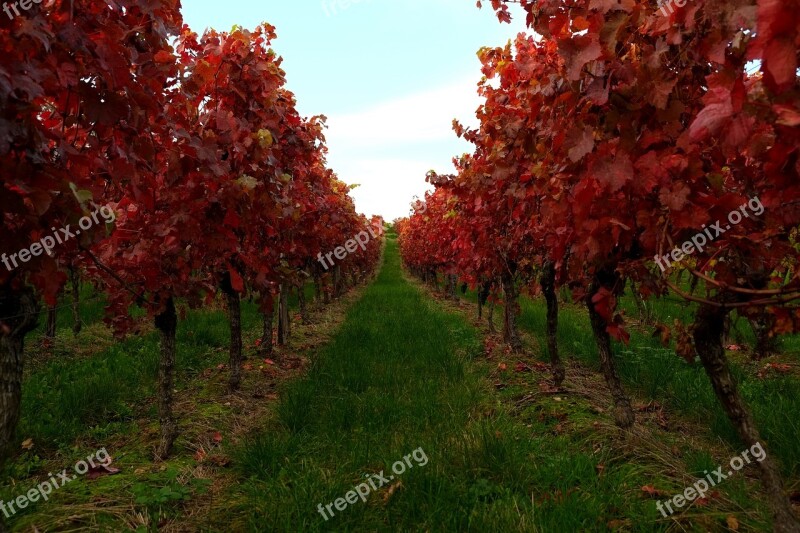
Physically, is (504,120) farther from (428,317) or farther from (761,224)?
(428,317)

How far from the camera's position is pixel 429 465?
295 cm

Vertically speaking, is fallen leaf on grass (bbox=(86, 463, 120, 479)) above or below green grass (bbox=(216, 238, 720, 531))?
above

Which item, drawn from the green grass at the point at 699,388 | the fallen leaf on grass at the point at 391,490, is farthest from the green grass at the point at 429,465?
the green grass at the point at 699,388

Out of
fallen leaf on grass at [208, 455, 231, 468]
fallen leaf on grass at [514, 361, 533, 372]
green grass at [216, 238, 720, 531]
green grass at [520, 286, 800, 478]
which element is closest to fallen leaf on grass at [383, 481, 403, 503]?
green grass at [216, 238, 720, 531]

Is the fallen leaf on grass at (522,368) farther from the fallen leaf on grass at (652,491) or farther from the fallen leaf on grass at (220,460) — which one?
the fallen leaf on grass at (220,460)

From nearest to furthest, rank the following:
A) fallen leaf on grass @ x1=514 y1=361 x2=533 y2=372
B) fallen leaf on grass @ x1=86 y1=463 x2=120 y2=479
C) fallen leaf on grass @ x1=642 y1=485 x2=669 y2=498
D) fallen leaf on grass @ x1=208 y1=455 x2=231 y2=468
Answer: fallen leaf on grass @ x1=642 y1=485 x2=669 y2=498, fallen leaf on grass @ x1=86 y1=463 x2=120 y2=479, fallen leaf on grass @ x1=208 y1=455 x2=231 y2=468, fallen leaf on grass @ x1=514 y1=361 x2=533 y2=372

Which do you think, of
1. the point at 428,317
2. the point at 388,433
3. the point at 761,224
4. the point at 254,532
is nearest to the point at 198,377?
the point at 388,433

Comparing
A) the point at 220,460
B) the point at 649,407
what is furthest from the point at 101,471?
the point at 649,407

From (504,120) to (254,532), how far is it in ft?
11.3

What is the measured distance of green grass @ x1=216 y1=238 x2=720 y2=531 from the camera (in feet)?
8.17

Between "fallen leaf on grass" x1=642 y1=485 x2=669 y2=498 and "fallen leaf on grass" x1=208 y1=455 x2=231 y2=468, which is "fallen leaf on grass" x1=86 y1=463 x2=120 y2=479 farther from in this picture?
"fallen leaf on grass" x1=642 y1=485 x2=669 y2=498

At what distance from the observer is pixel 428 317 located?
30.5 feet

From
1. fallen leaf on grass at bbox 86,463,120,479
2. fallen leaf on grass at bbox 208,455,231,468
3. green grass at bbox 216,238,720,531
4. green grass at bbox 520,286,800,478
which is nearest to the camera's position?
green grass at bbox 216,238,720,531

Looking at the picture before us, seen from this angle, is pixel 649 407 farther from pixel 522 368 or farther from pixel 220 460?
pixel 220 460
